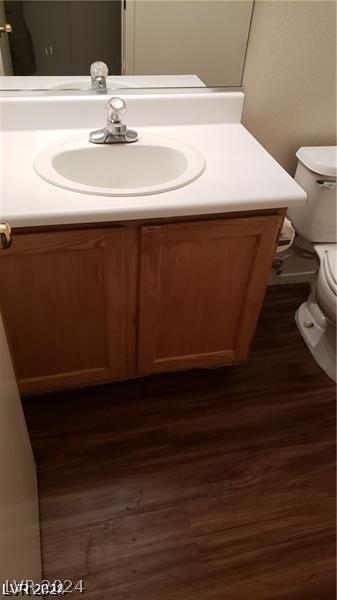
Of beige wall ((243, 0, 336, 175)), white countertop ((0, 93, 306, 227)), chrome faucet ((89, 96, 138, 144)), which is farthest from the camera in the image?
beige wall ((243, 0, 336, 175))

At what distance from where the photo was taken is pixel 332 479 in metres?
1.43

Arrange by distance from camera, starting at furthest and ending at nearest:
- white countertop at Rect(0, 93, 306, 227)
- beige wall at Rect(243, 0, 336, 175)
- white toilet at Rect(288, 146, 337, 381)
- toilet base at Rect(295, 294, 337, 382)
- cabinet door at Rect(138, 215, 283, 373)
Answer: toilet base at Rect(295, 294, 337, 382)
white toilet at Rect(288, 146, 337, 381)
beige wall at Rect(243, 0, 336, 175)
cabinet door at Rect(138, 215, 283, 373)
white countertop at Rect(0, 93, 306, 227)

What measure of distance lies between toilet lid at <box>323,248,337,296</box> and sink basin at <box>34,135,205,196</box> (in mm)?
625

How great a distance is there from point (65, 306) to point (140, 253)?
27 centimetres

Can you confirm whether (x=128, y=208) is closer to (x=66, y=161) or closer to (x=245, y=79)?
(x=66, y=161)

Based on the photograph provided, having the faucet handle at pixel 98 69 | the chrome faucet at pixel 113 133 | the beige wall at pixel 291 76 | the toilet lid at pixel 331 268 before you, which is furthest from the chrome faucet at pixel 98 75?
the toilet lid at pixel 331 268

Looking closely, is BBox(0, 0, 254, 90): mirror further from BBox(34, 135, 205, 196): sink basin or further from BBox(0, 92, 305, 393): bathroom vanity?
BBox(34, 135, 205, 196): sink basin

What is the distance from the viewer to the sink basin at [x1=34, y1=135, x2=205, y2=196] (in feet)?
4.11

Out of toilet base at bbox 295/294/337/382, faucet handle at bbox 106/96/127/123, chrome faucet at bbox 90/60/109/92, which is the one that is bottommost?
toilet base at bbox 295/294/337/382

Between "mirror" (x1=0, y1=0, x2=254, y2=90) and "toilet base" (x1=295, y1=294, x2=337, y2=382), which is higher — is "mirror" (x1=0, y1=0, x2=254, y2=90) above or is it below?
above

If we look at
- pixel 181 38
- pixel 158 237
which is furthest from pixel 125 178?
pixel 181 38

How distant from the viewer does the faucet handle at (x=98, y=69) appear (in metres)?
1.32

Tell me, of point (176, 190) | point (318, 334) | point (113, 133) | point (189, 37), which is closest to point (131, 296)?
point (176, 190)

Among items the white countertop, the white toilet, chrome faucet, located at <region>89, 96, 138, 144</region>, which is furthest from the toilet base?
chrome faucet, located at <region>89, 96, 138, 144</region>
